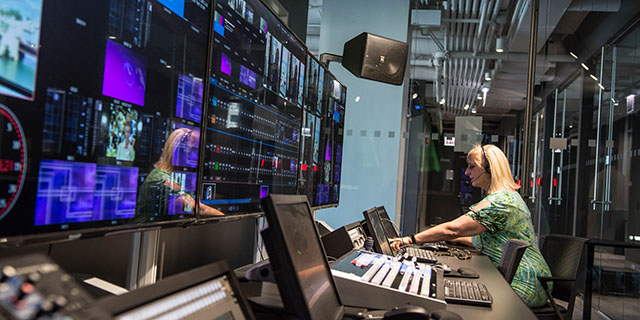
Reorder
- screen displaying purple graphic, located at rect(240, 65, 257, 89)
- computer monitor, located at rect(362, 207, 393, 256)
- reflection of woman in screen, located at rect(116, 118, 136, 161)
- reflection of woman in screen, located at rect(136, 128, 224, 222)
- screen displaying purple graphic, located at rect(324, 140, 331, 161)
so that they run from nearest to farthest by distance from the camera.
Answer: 1. reflection of woman in screen, located at rect(116, 118, 136, 161)
2. reflection of woman in screen, located at rect(136, 128, 224, 222)
3. screen displaying purple graphic, located at rect(240, 65, 257, 89)
4. computer monitor, located at rect(362, 207, 393, 256)
5. screen displaying purple graphic, located at rect(324, 140, 331, 161)

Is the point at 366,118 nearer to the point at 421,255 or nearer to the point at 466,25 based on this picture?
the point at 466,25

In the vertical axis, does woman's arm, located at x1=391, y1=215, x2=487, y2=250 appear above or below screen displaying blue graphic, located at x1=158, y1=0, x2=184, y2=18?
below

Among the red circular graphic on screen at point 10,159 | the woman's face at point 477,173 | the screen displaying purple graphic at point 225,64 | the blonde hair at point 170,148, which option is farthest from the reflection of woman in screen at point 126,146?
the woman's face at point 477,173

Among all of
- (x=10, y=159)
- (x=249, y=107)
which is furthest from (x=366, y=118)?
(x=10, y=159)

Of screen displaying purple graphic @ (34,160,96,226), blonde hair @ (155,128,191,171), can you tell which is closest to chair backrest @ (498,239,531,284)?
blonde hair @ (155,128,191,171)

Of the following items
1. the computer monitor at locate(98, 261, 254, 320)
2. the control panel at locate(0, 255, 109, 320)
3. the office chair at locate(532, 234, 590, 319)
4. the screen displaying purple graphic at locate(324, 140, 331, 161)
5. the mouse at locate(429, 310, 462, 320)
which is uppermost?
the screen displaying purple graphic at locate(324, 140, 331, 161)

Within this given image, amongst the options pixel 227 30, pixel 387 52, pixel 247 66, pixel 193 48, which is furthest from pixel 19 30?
pixel 387 52

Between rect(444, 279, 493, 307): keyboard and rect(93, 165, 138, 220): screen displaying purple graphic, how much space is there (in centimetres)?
102

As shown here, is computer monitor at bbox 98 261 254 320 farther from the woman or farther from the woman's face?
the woman's face

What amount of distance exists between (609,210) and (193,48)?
503 cm

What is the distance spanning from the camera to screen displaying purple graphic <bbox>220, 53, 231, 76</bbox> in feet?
5.07

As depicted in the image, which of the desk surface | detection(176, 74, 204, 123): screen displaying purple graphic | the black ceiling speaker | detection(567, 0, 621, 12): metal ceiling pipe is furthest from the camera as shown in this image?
detection(567, 0, 621, 12): metal ceiling pipe

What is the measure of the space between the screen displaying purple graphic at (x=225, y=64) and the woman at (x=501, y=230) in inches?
58.7

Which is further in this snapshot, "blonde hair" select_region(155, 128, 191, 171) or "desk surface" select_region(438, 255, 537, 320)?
"desk surface" select_region(438, 255, 537, 320)
